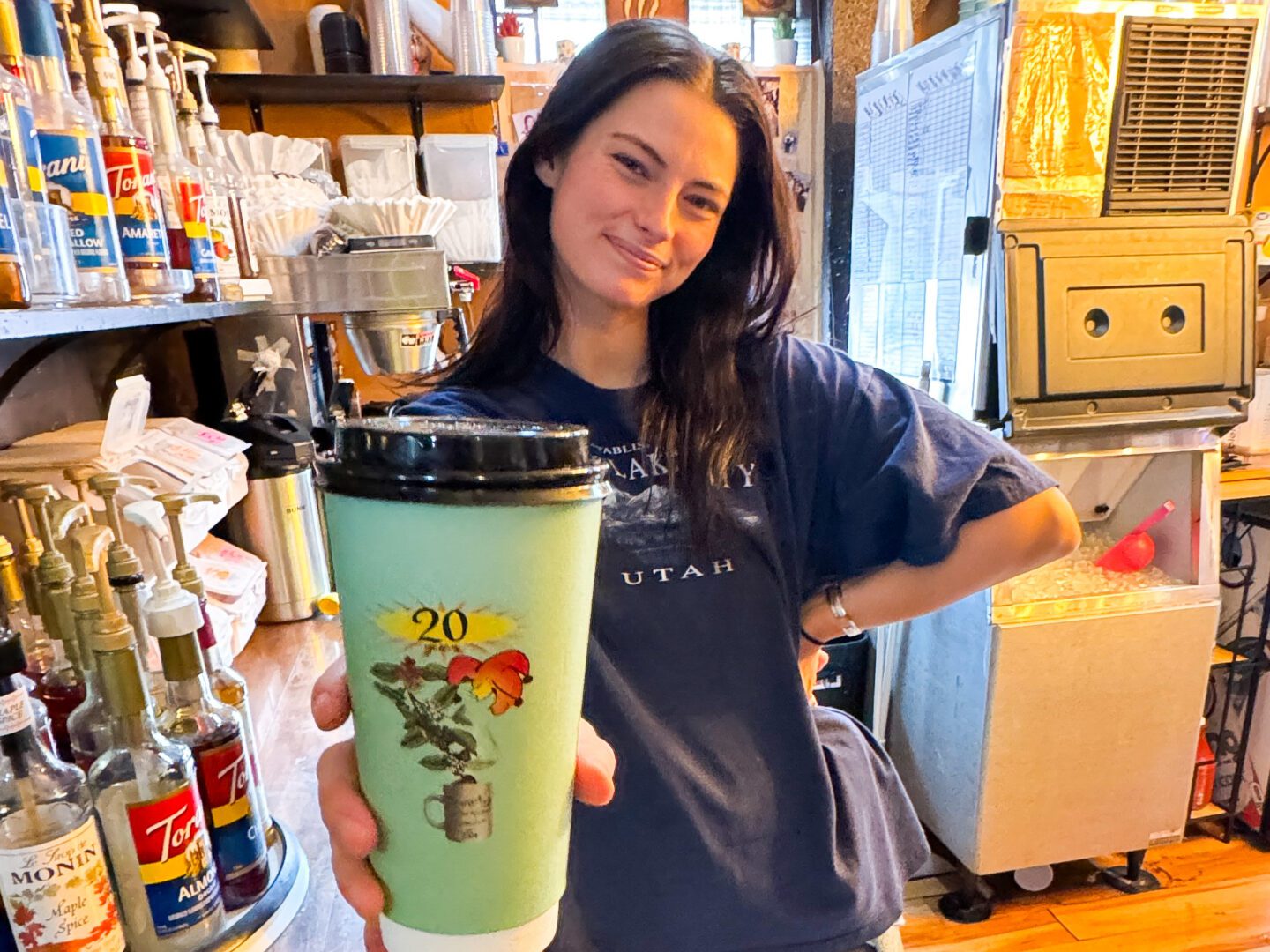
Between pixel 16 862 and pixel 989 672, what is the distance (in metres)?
1.82

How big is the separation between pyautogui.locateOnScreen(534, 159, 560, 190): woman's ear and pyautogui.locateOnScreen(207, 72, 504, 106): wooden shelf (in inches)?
45.4

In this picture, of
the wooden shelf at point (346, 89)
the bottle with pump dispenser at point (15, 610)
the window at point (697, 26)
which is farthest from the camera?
the window at point (697, 26)

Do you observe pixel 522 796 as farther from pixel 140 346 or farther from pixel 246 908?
pixel 140 346

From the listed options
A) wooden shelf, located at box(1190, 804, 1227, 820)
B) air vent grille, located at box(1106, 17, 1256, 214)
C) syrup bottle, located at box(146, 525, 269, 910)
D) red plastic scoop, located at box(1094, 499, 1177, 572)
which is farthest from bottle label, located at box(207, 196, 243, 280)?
wooden shelf, located at box(1190, 804, 1227, 820)

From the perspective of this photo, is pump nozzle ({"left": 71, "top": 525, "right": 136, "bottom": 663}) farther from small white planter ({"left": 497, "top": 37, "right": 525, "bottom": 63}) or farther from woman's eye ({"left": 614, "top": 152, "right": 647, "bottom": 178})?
small white planter ({"left": 497, "top": 37, "right": 525, "bottom": 63})

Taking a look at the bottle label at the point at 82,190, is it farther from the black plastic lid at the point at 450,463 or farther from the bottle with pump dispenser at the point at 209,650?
the black plastic lid at the point at 450,463

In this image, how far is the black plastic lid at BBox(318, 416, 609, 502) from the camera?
34 cm

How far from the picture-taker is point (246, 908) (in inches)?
26.5

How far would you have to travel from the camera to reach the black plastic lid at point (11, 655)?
50 cm

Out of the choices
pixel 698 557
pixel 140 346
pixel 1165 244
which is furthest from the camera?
pixel 1165 244

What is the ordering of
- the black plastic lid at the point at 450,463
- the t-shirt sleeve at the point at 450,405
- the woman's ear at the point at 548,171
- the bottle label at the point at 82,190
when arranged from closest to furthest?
the black plastic lid at the point at 450,463 < the bottle label at the point at 82,190 < the t-shirt sleeve at the point at 450,405 < the woman's ear at the point at 548,171

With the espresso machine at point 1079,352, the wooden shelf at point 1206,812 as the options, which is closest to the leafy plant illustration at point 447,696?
the espresso machine at point 1079,352

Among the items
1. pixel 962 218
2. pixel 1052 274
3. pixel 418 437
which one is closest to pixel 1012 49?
pixel 962 218

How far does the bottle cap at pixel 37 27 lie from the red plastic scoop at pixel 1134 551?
220 cm
